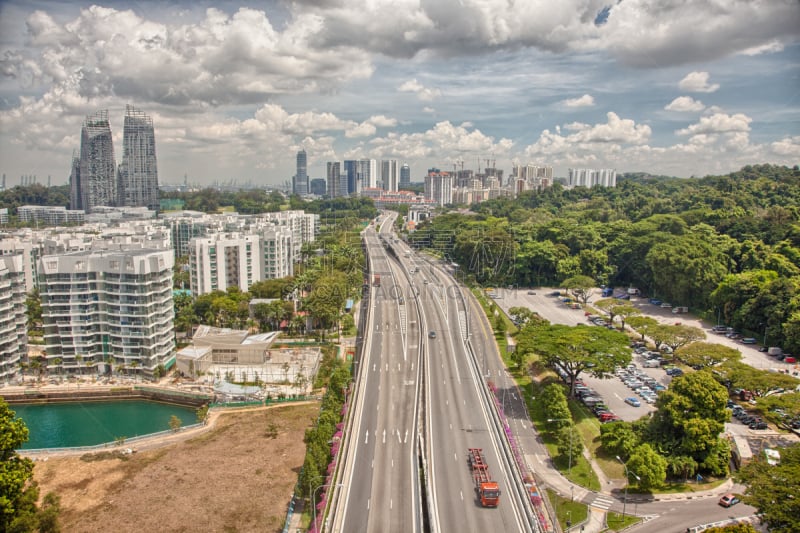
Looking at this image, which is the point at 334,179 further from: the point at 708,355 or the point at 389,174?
the point at 708,355

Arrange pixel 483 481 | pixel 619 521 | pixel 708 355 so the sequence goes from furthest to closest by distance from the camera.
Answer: pixel 708 355, pixel 483 481, pixel 619 521

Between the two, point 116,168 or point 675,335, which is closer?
point 675,335

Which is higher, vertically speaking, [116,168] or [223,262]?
[116,168]

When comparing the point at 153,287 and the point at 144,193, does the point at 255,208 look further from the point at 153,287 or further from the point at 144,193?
the point at 153,287

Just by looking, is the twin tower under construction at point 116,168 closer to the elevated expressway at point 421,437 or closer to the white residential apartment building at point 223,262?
the white residential apartment building at point 223,262

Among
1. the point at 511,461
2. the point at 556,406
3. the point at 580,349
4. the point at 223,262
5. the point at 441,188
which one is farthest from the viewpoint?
the point at 441,188

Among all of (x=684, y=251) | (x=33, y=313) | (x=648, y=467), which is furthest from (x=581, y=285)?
Answer: (x=33, y=313)

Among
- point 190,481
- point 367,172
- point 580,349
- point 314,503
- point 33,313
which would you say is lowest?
point 190,481

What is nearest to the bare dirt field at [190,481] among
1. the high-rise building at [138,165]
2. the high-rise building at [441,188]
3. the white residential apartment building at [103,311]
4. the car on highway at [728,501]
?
the white residential apartment building at [103,311]
